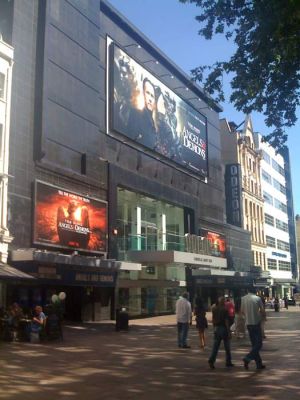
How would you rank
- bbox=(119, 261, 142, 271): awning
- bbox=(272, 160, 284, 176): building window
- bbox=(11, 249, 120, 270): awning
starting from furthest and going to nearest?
bbox=(272, 160, 284, 176): building window
bbox=(119, 261, 142, 271): awning
bbox=(11, 249, 120, 270): awning

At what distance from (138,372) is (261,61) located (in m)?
7.98

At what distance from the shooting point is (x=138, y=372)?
1152 cm

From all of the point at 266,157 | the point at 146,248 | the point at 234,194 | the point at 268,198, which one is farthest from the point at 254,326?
the point at 266,157

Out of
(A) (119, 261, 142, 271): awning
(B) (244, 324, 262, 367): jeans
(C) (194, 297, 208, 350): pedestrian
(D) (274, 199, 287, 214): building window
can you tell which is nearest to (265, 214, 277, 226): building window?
(D) (274, 199, 287, 214): building window

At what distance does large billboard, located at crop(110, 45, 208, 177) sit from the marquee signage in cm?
1339

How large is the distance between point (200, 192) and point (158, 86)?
451 inches

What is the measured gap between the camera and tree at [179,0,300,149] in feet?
38.7

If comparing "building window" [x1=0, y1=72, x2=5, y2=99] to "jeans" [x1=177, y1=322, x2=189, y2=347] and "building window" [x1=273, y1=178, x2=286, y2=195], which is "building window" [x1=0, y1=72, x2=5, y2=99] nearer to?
"jeans" [x1=177, y1=322, x2=189, y2=347]

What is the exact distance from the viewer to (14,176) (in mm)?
24016

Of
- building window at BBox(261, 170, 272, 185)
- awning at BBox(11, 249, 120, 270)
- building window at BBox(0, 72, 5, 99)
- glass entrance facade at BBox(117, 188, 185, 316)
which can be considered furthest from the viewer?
building window at BBox(261, 170, 272, 185)

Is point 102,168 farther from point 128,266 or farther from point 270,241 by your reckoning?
point 270,241

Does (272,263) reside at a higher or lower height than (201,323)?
higher

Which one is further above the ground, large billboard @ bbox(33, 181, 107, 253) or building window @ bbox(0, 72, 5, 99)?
building window @ bbox(0, 72, 5, 99)

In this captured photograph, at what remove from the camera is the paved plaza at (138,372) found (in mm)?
9102
